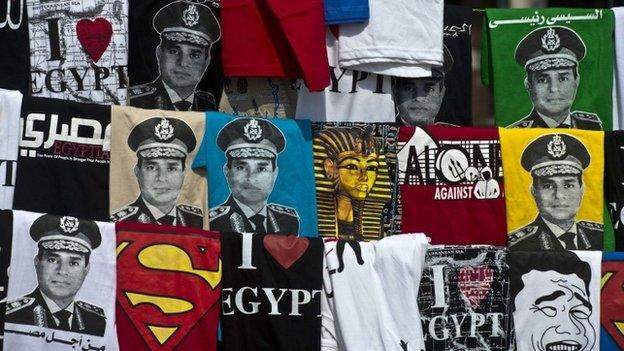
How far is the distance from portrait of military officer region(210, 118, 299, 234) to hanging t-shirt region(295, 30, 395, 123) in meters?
0.20

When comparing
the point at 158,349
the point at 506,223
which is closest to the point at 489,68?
the point at 506,223

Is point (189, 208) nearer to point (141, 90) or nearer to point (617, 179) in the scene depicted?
point (141, 90)

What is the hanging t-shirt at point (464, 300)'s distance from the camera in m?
4.35

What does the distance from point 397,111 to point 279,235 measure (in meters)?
0.72

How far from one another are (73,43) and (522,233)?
1.79 metres

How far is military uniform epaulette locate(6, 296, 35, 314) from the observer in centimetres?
405

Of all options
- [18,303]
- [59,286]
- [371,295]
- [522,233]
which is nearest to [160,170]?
[59,286]

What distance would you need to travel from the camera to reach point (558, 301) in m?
4.37

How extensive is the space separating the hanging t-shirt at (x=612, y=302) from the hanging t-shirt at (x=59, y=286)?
1.75m

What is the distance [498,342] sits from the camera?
4.36 m

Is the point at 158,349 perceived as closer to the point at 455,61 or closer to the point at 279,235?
the point at 279,235

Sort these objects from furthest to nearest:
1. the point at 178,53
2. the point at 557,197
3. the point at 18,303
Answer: the point at 557,197 → the point at 178,53 → the point at 18,303

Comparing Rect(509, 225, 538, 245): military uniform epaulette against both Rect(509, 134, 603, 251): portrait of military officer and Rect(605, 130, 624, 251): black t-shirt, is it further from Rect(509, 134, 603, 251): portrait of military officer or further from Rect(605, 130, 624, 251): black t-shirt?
→ Rect(605, 130, 624, 251): black t-shirt

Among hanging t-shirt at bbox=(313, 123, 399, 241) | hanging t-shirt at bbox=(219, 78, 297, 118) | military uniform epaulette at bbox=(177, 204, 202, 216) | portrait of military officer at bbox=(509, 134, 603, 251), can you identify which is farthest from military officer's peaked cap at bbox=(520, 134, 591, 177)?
military uniform epaulette at bbox=(177, 204, 202, 216)
